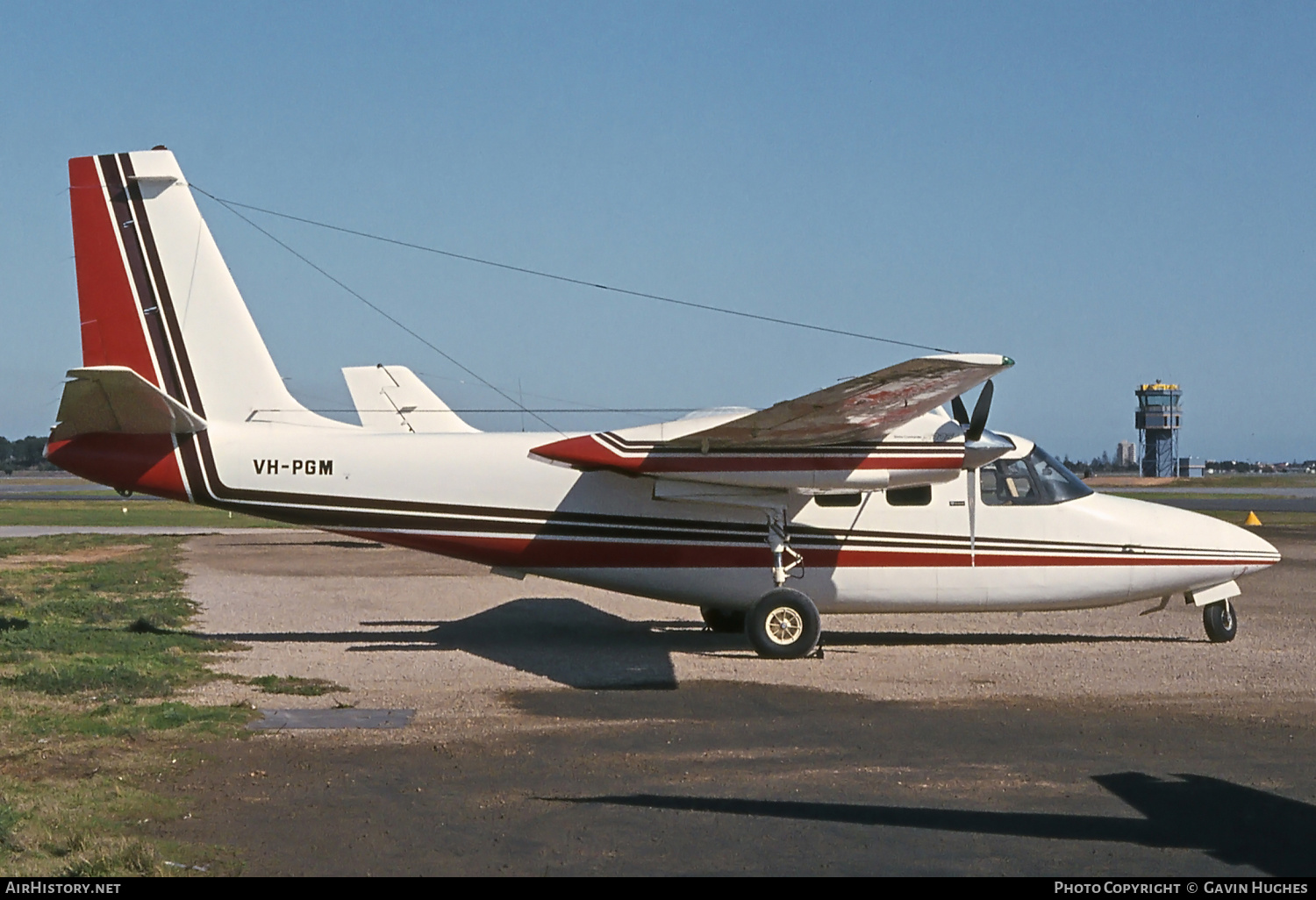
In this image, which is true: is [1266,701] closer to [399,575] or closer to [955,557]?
[955,557]

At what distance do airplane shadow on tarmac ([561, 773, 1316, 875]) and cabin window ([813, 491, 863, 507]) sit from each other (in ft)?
22.6

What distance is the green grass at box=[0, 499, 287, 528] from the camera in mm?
46572

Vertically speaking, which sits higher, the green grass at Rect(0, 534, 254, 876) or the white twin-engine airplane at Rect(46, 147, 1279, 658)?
the white twin-engine airplane at Rect(46, 147, 1279, 658)

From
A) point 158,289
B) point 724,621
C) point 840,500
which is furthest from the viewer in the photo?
point 724,621

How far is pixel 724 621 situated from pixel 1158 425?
11976 centimetres

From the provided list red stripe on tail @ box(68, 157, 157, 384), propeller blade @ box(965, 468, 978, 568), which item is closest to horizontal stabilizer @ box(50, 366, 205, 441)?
red stripe on tail @ box(68, 157, 157, 384)

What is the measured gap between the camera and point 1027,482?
15250mm

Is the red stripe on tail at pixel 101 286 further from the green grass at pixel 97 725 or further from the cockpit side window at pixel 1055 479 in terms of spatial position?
the cockpit side window at pixel 1055 479

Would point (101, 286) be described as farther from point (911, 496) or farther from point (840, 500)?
point (911, 496)

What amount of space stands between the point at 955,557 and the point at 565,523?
16.5ft

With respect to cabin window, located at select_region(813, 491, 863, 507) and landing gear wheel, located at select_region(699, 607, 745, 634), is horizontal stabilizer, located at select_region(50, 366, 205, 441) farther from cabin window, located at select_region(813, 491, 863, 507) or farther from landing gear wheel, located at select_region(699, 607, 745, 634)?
cabin window, located at select_region(813, 491, 863, 507)

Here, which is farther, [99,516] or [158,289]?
[99,516]

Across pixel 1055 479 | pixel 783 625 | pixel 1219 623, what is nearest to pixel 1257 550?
pixel 1219 623

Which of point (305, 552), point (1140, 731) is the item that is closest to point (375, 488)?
point (1140, 731)
